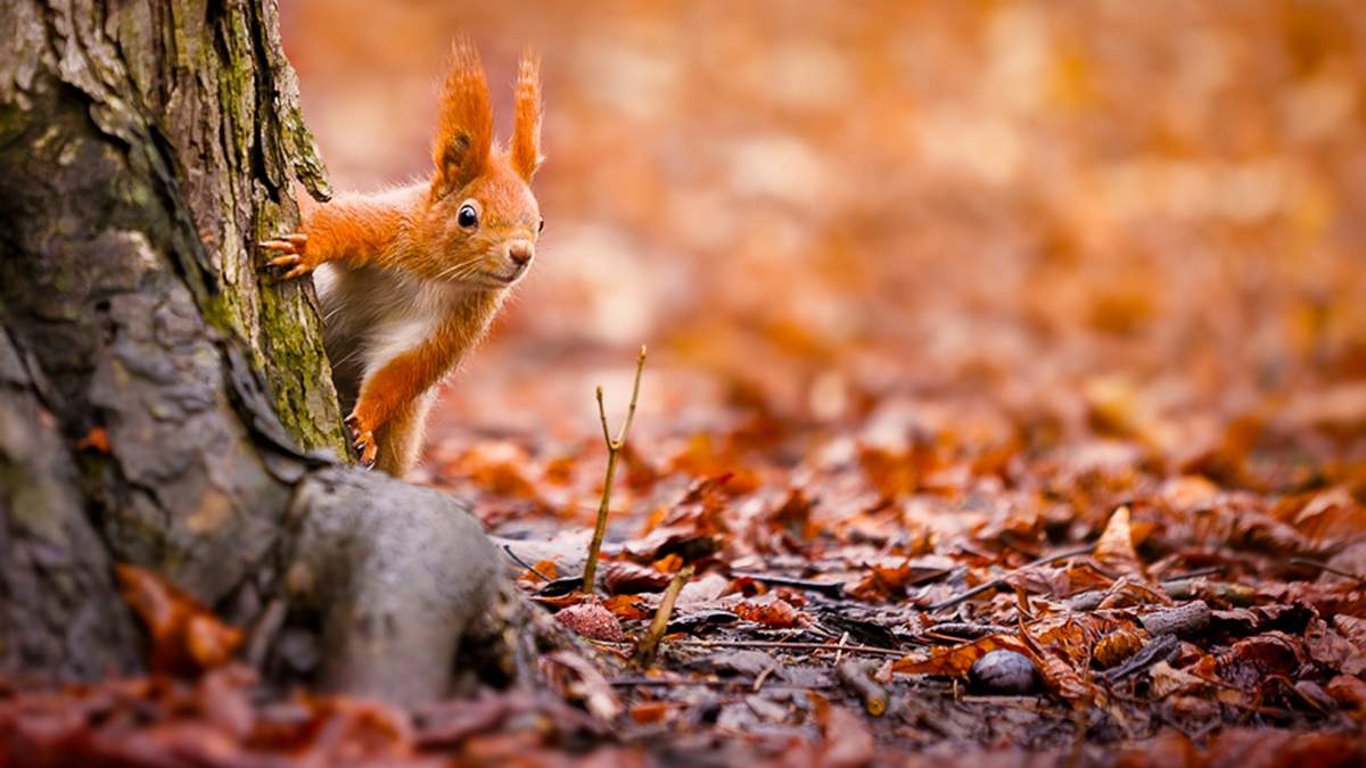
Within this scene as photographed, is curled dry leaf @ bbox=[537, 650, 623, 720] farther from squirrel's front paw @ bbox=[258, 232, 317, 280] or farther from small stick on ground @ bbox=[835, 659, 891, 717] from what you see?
squirrel's front paw @ bbox=[258, 232, 317, 280]

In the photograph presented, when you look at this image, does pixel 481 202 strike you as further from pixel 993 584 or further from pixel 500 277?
pixel 993 584

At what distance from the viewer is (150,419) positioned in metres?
1.93

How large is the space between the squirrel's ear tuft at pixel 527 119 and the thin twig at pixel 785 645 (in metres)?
1.39

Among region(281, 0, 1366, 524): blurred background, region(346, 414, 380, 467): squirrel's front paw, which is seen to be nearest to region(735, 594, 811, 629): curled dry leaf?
region(346, 414, 380, 467): squirrel's front paw

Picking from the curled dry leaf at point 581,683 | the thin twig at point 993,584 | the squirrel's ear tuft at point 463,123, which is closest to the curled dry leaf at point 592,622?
the curled dry leaf at point 581,683

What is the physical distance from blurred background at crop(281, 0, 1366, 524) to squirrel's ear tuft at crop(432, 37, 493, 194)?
2.25m

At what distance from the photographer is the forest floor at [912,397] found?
7.01 ft

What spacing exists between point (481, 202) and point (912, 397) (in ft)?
13.4

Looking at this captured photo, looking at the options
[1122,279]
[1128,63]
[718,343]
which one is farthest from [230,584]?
[1128,63]

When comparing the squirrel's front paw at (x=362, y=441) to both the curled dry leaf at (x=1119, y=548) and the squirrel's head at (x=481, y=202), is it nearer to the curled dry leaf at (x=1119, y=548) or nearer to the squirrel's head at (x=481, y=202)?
the squirrel's head at (x=481, y=202)

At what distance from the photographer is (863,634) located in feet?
8.65

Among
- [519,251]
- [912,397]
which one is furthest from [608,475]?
[912,397]

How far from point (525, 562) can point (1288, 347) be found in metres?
5.50

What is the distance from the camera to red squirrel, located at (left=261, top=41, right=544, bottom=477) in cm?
306
